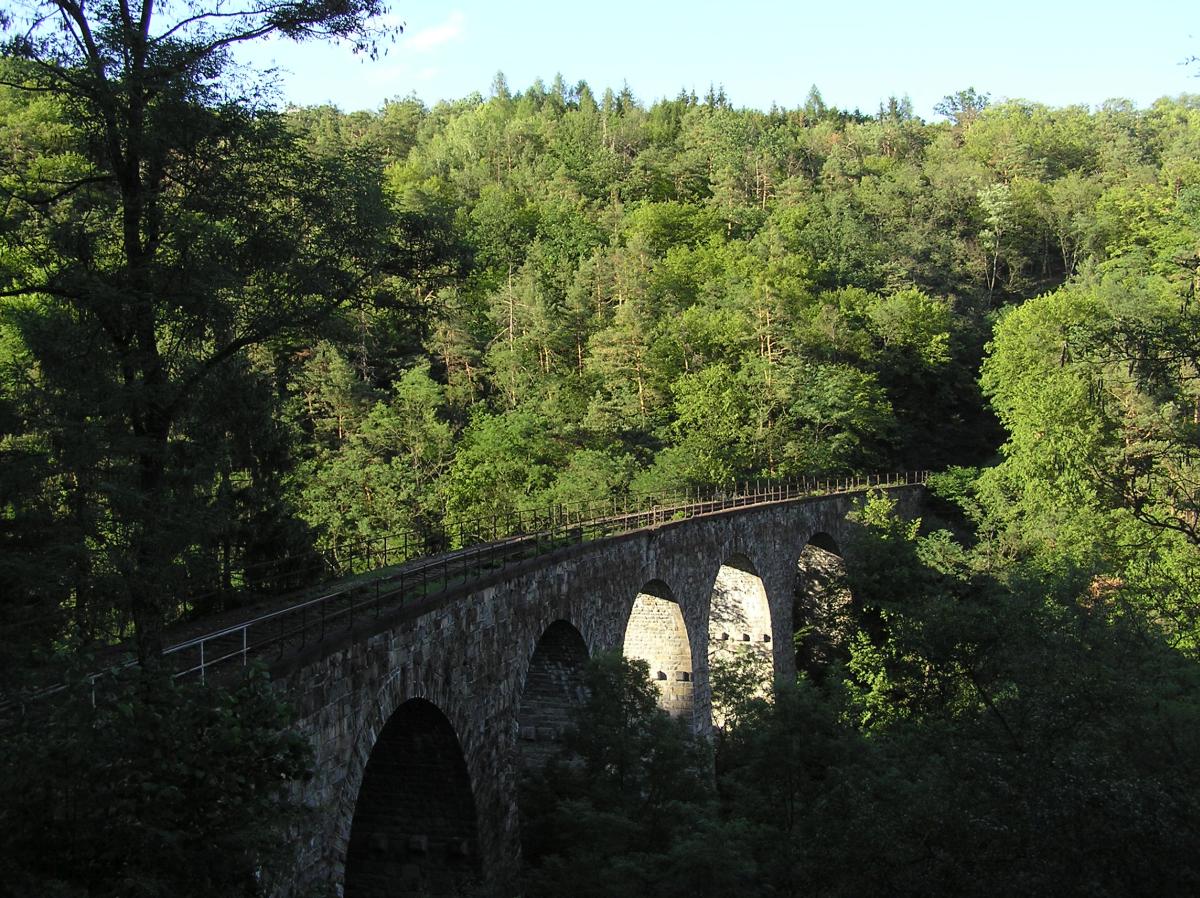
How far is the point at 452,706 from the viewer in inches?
580

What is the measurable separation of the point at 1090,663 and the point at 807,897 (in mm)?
8978

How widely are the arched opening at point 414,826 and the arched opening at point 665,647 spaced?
1279 cm

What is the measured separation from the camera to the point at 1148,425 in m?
34.8

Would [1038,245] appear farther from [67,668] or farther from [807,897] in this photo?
[67,668]

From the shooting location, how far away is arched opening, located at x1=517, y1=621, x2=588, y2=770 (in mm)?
20484

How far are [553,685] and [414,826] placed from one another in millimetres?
5445

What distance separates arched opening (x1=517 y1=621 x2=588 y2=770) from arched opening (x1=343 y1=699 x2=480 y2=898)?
15.6 feet

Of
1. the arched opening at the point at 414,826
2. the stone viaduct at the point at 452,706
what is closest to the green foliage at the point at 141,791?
the stone viaduct at the point at 452,706

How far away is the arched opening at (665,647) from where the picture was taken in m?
27.9

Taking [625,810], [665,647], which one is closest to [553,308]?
[665,647]

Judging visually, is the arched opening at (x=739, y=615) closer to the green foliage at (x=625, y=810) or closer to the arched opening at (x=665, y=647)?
the arched opening at (x=665, y=647)

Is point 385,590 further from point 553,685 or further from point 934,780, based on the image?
point 934,780

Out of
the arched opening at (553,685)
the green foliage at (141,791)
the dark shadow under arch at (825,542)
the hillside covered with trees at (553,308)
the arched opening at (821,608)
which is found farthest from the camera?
the dark shadow under arch at (825,542)

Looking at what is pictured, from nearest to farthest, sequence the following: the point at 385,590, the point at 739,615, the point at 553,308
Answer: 1. the point at 385,590
2. the point at 739,615
3. the point at 553,308
